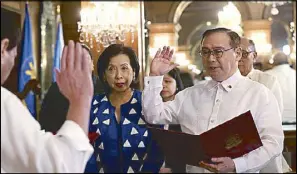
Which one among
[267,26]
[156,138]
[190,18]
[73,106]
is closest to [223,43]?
[156,138]

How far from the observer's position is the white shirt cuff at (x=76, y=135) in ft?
3.03

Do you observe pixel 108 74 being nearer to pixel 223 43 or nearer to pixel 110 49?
pixel 110 49

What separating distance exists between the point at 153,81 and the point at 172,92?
0.53ft

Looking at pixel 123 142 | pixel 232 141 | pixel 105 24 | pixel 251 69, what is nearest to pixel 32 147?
pixel 123 142

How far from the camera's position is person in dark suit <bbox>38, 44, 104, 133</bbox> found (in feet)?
4.08

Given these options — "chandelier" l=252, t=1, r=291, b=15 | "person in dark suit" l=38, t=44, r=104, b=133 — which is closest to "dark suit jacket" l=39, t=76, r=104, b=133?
"person in dark suit" l=38, t=44, r=104, b=133

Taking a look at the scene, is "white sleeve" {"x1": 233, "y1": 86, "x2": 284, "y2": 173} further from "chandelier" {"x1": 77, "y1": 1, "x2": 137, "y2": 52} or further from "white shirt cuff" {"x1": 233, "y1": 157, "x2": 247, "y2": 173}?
"chandelier" {"x1": 77, "y1": 1, "x2": 137, "y2": 52}

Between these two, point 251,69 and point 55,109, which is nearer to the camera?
point 55,109

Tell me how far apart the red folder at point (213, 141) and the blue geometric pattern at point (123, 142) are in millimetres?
32

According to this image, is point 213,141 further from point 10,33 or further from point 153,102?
point 10,33

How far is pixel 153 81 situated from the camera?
1.31 meters

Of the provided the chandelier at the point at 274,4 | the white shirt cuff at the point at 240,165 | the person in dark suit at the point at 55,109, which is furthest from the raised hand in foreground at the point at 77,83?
the chandelier at the point at 274,4

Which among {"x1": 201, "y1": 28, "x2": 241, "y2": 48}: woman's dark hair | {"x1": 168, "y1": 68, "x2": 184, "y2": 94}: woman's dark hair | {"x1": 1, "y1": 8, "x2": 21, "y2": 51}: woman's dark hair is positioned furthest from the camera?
{"x1": 168, "y1": 68, "x2": 184, "y2": 94}: woman's dark hair

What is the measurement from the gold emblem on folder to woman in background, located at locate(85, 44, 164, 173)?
0.18m
